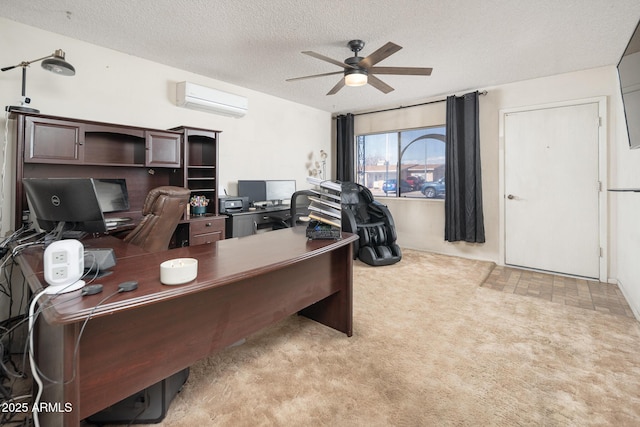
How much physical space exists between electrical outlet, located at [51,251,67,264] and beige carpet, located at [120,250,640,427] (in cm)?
97

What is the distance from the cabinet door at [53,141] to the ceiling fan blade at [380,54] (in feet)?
8.50

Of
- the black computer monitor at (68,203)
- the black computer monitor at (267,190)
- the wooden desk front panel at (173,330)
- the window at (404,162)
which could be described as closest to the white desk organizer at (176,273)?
the wooden desk front panel at (173,330)

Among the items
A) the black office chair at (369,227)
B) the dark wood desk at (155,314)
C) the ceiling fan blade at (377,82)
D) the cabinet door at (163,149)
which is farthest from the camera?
the black office chair at (369,227)

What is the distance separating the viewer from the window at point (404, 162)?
4922 mm

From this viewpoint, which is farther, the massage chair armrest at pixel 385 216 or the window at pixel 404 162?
the window at pixel 404 162

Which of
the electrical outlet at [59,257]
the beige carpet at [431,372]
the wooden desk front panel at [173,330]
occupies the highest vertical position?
the electrical outlet at [59,257]

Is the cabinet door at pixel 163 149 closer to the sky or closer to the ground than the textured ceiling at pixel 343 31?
closer to the ground

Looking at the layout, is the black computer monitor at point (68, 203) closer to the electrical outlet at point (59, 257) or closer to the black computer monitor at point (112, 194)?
the electrical outlet at point (59, 257)

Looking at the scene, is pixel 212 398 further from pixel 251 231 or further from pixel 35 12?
pixel 35 12

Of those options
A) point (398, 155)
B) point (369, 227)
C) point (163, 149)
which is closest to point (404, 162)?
point (398, 155)

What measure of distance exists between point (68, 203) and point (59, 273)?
67 cm

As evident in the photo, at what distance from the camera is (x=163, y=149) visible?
3.17 meters

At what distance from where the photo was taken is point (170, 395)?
1549 millimetres

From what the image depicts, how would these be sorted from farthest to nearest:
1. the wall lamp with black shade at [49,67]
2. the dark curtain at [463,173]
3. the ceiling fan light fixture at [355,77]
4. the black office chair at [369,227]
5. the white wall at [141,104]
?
1. the dark curtain at [463,173]
2. the black office chair at [369,227]
3. the ceiling fan light fixture at [355,77]
4. the white wall at [141,104]
5. the wall lamp with black shade at [49,67]
